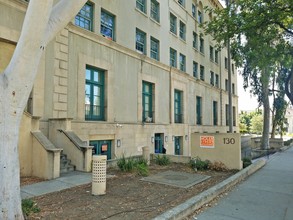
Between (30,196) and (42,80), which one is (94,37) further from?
(30,196)

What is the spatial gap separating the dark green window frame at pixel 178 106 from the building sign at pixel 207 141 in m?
11.3

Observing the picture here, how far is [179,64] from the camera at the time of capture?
85.7ft

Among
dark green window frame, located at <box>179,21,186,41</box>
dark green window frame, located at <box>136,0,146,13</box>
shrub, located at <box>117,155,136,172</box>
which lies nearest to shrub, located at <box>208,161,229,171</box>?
shrub, located at <box>117,155,136,172</box>

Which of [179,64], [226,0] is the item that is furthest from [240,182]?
[179,64]

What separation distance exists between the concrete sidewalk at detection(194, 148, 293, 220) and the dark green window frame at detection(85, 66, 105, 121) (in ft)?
29.3

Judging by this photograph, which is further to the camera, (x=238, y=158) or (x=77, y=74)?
(x=77, y=74)

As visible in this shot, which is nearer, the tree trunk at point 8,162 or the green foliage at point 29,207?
the tree trunk at point 8,162

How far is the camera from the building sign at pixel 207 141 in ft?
44.2

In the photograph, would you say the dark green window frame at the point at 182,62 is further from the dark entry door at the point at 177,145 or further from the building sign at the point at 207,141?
the building sign at the point at 207,141

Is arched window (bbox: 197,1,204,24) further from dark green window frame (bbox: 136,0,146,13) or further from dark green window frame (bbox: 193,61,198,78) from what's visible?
dark green window frame (bbox: 136,0,146,13)

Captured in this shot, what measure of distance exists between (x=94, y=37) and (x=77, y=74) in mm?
2614

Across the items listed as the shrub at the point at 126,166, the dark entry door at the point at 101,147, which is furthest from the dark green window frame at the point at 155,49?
the shrub at the point at 126,166

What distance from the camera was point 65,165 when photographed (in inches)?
448

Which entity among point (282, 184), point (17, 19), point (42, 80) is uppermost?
point (17, 19)
